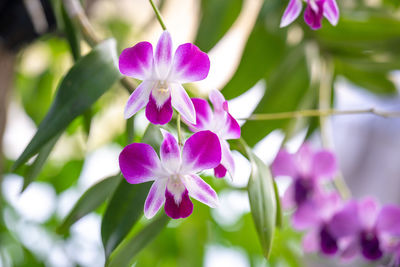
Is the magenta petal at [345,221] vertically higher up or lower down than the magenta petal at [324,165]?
lower down

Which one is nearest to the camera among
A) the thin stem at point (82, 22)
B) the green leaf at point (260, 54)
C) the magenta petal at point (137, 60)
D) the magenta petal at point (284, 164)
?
the magenta petal at point (137, 60)

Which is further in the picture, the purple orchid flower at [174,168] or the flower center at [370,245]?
the flower center at [370,245]

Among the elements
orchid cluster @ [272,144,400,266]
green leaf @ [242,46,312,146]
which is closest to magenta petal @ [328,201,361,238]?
orchid cluster @ [272,144,400,266]

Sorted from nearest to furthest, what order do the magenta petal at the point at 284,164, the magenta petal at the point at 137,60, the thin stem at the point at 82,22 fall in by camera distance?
the magenta petal at the point at 137,60 → the thin stem at the point at 82,22 → the magenta petal at the point at 284,164

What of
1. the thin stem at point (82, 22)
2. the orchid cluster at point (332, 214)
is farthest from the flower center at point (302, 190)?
the thin stem at point (82, 22)

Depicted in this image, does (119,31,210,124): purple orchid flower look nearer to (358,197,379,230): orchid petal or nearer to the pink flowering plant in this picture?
the pink flowering plant

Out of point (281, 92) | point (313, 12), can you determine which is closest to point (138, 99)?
point (313, 12)

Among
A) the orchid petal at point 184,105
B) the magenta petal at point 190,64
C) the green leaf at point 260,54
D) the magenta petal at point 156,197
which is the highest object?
the magenta petal at point 190,64

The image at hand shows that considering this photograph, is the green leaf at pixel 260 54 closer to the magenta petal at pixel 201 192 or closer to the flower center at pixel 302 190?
the flower center at pixel 302 190
